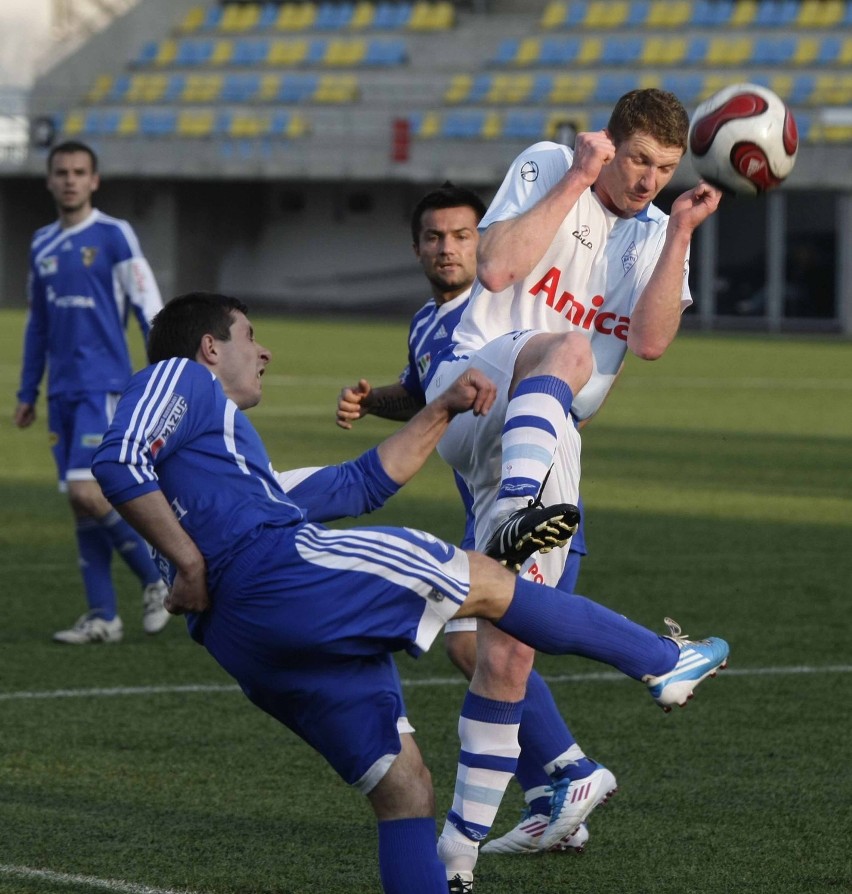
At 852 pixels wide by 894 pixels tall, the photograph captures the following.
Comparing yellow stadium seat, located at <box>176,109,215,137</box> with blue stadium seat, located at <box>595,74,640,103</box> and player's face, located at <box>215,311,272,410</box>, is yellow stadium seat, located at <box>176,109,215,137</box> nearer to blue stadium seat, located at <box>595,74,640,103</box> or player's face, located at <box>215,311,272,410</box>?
blue stadium seat, located at <box>595,74,640,103</box>

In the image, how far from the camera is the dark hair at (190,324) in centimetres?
410

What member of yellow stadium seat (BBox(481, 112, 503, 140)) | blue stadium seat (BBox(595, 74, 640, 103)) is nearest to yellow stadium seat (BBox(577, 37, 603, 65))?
blue stadium seat (BBox(595, 74, 640, 103))

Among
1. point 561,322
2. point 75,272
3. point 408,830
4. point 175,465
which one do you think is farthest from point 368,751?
point 75,272

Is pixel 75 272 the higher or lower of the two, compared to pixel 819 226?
higher

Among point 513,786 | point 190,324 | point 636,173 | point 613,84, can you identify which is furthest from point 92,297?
point 613,84

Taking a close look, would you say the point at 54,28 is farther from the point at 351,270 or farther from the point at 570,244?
the point at 570,244

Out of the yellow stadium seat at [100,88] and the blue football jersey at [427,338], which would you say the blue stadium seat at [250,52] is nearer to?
the yellow stadium seat at [100,88]

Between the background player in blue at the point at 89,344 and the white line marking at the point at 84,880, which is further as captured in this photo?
the background player in blue at the point at 89,344

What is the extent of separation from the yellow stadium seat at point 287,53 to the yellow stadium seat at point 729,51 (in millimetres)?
11525

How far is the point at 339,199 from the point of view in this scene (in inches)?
1806

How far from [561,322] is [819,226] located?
112ft

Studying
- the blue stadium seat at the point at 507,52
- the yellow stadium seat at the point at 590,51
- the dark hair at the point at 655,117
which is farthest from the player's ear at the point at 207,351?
the blue stadium seat at the point at 507,52

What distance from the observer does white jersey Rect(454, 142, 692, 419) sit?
5020 mm

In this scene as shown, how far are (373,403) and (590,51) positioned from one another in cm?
3803
